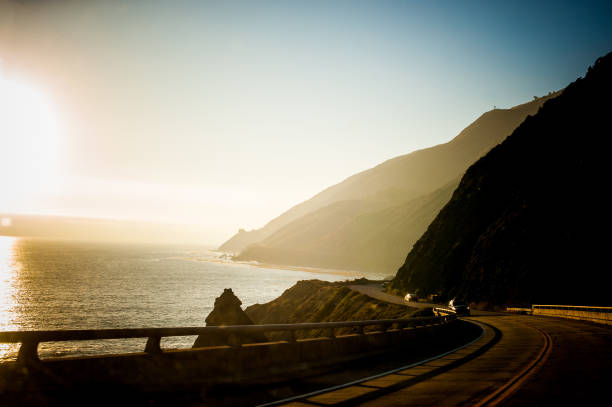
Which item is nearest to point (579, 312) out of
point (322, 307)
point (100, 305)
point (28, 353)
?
point (322, 307)

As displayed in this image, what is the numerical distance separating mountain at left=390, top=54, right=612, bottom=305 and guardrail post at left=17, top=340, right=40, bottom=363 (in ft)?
181

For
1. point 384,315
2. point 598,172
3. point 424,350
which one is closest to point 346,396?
point 424,350

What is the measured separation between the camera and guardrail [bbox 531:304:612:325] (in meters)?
31.0

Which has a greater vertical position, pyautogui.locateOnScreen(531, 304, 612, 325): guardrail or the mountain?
the mountain

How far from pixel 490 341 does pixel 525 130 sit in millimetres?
62815

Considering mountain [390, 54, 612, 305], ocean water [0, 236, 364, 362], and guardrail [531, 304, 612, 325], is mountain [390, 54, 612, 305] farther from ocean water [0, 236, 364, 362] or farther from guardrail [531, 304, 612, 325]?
ocean water [0, 236, 364, 362]

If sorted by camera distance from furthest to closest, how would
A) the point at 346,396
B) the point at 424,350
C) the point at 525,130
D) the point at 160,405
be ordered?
the point at 525,130, the point at 424,350, the point at 346,396, the point at 160,405

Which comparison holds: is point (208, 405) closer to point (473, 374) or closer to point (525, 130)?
point (473, 374)

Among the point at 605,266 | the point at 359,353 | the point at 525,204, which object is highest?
the point at 525,204

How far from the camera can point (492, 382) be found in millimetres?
10555

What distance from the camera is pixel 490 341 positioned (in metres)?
21.0

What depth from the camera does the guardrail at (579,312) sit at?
30991 mm

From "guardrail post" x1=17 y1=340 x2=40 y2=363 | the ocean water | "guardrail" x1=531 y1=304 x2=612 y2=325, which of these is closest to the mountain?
"guardrail" x1=531 y1=304 x2=612 y2=325

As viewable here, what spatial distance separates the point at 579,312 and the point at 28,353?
40.3 metres
